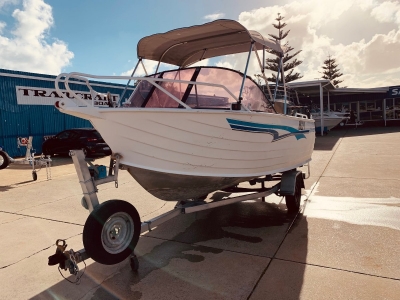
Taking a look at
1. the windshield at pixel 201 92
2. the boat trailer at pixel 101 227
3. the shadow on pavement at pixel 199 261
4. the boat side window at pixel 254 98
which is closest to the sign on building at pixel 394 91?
the shadow on pavement at pixel 199 261

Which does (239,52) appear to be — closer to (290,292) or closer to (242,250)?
(242,250)

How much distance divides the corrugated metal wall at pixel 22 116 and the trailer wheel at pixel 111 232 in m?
13.1

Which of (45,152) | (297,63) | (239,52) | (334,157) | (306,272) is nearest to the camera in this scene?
(306,272)

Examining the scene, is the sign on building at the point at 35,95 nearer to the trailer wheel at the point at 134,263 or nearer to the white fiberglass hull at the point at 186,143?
the white fiberglass hull at the point at 186,143

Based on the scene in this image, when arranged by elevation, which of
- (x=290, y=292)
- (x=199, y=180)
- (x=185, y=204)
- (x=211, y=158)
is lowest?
(x=290, y=292)

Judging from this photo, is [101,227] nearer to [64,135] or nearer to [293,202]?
[293,202]

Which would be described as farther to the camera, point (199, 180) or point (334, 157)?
point (334, 157)

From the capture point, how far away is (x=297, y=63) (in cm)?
3953

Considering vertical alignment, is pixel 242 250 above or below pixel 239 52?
below

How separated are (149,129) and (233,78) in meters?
1.72

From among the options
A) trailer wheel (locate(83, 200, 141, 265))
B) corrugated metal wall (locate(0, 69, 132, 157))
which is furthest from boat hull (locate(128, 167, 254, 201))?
corrugated metal wall (locate(0, 69, 132, 157))

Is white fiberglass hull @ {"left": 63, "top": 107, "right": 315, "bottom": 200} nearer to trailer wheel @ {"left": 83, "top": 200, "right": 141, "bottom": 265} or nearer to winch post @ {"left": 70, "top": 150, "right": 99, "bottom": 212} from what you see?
winch post @ {"left": 70, "top": 150, "right": 99, "bottom": 212}

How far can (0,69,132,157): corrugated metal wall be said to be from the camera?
13.7m

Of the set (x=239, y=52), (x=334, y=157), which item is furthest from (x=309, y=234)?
(x=334, y=157)
